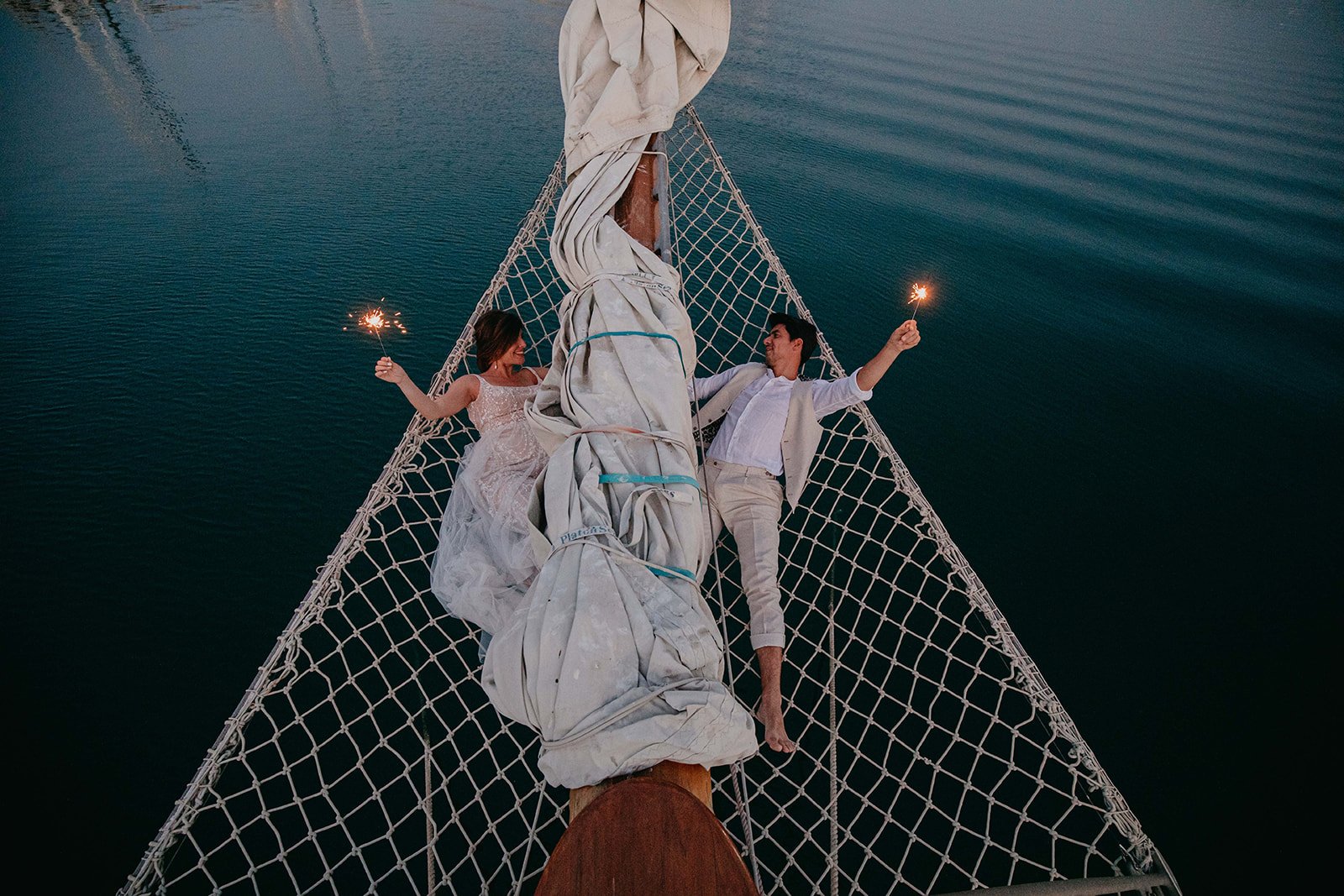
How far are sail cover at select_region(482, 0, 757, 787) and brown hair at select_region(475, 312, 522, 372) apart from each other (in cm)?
24

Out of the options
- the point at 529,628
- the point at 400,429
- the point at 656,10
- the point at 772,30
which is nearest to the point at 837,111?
the point at 772,30

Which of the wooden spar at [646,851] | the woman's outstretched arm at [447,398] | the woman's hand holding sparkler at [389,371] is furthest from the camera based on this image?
the woman's outstretched arm at [447,398]

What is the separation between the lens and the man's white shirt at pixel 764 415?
1.96m

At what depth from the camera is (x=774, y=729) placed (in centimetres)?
148

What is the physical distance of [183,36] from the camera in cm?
957

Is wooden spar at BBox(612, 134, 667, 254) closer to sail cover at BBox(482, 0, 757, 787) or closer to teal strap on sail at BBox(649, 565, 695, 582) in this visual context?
sail cover at BBox(482, 0, 757, 787)

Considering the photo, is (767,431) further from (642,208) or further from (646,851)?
(646,851)

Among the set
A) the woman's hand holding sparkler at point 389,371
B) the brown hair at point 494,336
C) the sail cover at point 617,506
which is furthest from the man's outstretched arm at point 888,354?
the woman's hand holding sparkler at point 389,371

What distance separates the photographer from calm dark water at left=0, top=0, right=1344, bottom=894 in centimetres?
227

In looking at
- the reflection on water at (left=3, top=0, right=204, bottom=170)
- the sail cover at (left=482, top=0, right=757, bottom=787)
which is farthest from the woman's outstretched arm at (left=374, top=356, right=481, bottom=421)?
the reflection on water at (left=3, top=0, right=204, bottom=170)

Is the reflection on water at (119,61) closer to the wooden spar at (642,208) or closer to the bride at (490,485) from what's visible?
the wooden spar at (642,208)

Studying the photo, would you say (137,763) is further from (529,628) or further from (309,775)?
(529,628)

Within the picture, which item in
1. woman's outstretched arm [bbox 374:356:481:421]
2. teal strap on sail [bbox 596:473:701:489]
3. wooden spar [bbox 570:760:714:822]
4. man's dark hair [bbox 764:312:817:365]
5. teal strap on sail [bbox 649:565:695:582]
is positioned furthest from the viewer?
man's dark hair [bbox 764:312:817:365]

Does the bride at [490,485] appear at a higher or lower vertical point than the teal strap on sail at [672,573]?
lower
